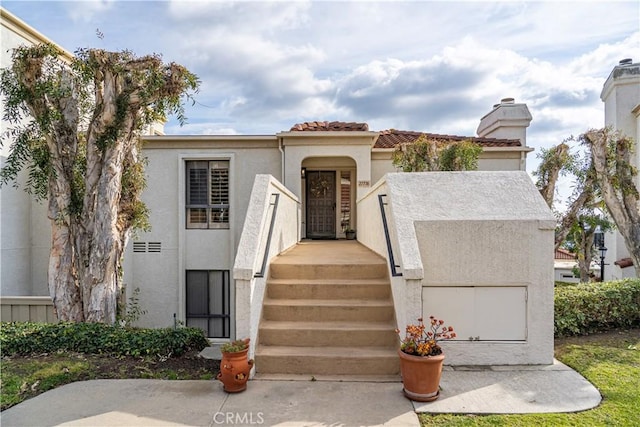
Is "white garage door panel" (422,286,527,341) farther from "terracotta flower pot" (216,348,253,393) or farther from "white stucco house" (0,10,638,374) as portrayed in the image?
"terracotta flower pot" (216,348,253,393)

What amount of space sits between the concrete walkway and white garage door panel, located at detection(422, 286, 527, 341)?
55 cm

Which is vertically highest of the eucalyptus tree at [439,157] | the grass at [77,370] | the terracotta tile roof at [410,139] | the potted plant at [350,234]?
the terracotta tile roof at [410,139]

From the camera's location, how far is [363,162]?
10.9 m

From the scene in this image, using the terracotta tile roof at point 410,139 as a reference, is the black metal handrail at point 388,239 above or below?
below

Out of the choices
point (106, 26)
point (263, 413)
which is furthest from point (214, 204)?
point (263, 413)

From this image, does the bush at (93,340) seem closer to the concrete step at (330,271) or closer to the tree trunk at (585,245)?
the concrete step at (330,271)

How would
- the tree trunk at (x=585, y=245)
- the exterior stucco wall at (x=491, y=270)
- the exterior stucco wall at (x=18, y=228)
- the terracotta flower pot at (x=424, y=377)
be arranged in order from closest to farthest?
the terracotta flower pot at (x=424, y=377) < the exterior stucco wall at (x=491, y=270) < the exterior stucco wall at (x=18, y=228) < the tree trunk at (x=585, y=245)

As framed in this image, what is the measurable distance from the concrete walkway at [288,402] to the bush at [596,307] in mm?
1836

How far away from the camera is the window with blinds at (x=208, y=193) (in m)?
11.1

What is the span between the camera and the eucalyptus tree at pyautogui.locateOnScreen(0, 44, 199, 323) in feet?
19.9

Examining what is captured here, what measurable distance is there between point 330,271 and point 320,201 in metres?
6.83

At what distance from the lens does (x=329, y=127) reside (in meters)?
11.4

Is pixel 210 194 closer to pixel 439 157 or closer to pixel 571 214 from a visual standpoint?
pixel 439 157

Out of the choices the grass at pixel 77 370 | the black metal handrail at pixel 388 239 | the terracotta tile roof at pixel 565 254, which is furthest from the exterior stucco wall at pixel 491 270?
the terracotta tile roof at pixel 565 254
